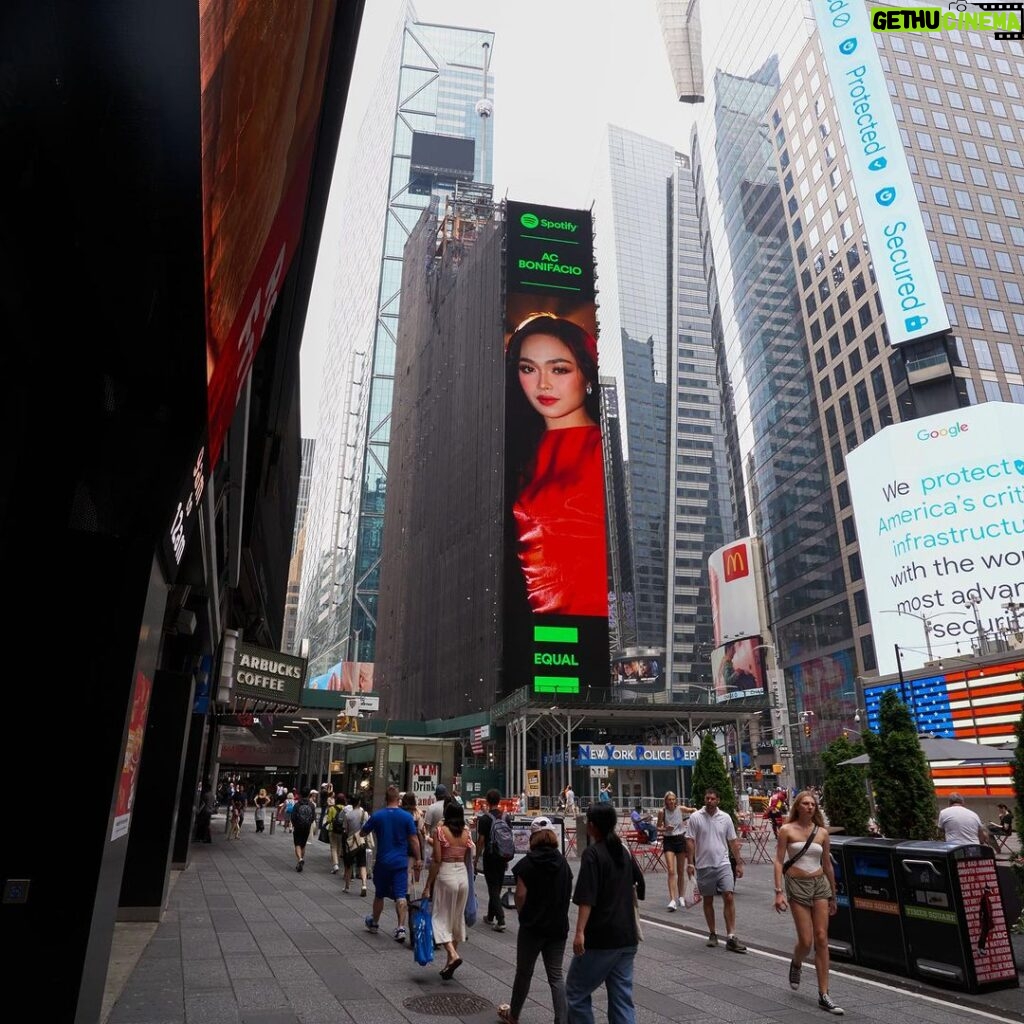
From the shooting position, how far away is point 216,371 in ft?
16.7

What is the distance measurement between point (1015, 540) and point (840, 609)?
22865 mm

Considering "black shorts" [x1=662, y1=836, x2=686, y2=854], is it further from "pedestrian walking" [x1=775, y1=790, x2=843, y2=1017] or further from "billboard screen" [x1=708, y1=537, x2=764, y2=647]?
"billboard screen" [x1=708, y1=537, x2=764, y2=647]

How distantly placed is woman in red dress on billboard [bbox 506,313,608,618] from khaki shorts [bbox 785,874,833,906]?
52011 millimetres

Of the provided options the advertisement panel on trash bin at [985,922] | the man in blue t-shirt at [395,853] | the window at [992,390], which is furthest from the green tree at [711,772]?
the window at [992,390]

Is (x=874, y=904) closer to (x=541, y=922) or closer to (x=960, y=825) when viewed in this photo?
(x=960, y=825)

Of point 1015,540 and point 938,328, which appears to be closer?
point 1015,540

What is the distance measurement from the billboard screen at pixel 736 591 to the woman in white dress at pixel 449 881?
82.0m

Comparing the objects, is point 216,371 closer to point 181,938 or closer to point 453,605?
point 181,938

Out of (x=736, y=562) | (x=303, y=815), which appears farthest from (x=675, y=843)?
(x=736, y=562)

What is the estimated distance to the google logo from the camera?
187 feet

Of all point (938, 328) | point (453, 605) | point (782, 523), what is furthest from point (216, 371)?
point (782, 523)

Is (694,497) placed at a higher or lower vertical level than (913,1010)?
higher

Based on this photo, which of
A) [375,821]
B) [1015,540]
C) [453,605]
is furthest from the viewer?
[453,605]

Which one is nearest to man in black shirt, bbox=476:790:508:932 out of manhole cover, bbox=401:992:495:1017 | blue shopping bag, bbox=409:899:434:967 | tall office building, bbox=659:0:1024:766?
blue shopping bag, bbox=409:899:434:967
